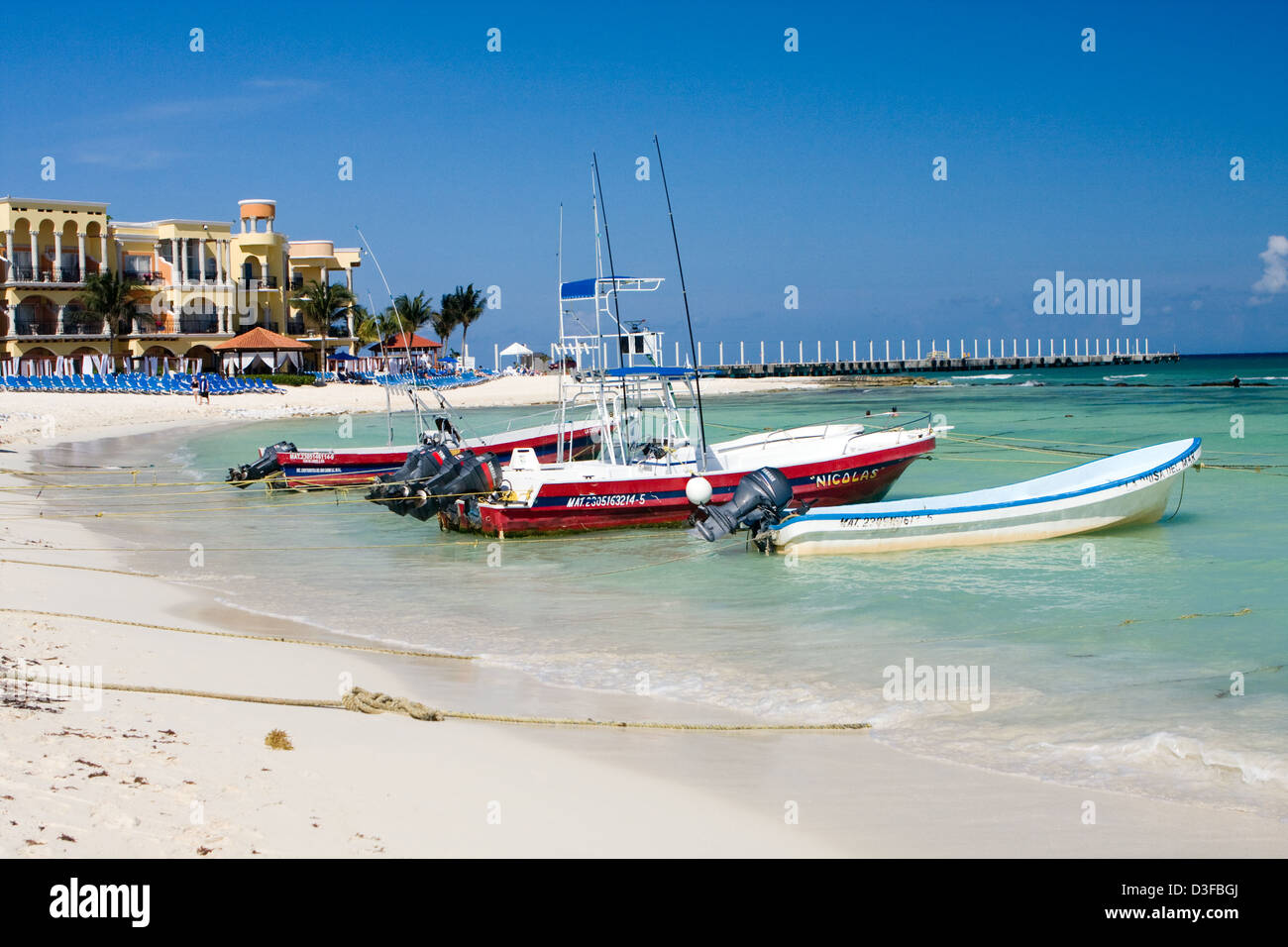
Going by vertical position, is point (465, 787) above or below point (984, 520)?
below

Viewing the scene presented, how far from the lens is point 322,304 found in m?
65.3

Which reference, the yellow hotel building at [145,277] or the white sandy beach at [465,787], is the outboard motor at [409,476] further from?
the yellow hotel building at [145,277]

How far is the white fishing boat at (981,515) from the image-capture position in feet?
47.8

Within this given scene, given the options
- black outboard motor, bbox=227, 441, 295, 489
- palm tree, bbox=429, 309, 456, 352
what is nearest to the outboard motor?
black outboard motor, bbox=227, 441, 295, 489

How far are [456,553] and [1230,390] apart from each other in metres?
66.8

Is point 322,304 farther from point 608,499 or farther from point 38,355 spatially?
point 608,499

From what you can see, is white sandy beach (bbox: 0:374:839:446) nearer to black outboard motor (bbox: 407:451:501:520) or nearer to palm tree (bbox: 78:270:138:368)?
palm tree (bbox: 78:270:138:368)

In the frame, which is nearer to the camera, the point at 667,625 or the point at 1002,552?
the point at 667,625

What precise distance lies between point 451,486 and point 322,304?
51818mm

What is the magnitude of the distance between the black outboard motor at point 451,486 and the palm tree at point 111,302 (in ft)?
153

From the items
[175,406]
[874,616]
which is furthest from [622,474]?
[175,406]
